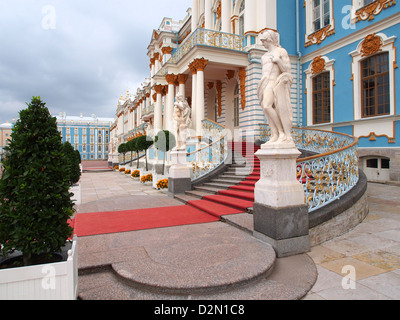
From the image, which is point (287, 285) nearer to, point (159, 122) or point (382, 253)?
point (382, 253)

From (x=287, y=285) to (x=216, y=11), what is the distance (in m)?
17.8

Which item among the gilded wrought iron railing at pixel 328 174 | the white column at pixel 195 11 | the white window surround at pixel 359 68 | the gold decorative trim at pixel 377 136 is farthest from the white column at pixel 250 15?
the gilded wrought iron railing at pixel 328 174

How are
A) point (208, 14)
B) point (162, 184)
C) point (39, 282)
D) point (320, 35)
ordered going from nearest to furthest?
point (39, 282) < point (162, 184) < point (320, 35) < point (208, 14)

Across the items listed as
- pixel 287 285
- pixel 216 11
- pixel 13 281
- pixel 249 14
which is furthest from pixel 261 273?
pixel 216 11

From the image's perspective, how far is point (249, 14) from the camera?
45.4ft

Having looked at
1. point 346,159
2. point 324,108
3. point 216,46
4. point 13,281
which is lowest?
point 13,281

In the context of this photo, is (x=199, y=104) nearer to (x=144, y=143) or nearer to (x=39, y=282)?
(x=144, y=143)

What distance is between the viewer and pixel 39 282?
7.48 ft

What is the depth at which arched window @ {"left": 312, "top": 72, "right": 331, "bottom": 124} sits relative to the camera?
13.2 meters

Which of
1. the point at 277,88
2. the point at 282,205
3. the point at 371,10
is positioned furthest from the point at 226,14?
the point at 282,205

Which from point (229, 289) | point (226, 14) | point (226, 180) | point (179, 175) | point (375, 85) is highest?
point (226, 14)

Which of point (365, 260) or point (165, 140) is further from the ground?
point (165, 140)

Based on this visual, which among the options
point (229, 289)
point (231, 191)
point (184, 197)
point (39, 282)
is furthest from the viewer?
point (184, 197)

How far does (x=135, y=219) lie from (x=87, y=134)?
8040cm
